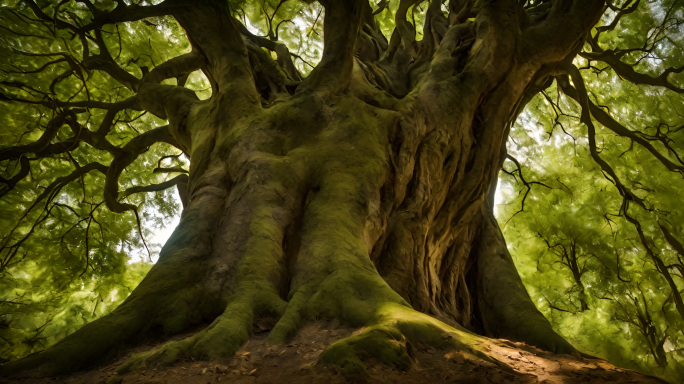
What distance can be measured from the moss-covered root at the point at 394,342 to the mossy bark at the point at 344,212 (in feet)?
0.03

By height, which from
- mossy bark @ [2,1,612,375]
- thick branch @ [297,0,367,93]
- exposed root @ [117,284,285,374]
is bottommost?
exposed root @ [117,284,285,374]

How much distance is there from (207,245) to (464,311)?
10.9ft

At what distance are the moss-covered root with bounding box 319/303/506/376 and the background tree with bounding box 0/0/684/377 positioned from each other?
0.01 meters

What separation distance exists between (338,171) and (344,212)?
50 centimetres

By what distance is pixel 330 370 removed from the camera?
182cm

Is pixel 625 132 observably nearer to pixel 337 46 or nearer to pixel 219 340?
pixel 337 46

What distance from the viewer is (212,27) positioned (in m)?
4.64

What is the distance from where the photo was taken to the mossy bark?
99.9 inches

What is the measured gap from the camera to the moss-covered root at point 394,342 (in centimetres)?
188

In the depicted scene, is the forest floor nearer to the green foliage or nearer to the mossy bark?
the mossy bark

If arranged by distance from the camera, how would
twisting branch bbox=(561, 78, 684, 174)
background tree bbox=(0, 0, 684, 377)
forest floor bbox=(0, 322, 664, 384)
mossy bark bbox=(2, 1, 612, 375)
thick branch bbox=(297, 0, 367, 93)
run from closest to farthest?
forest floor bbox=(0, 322, 664, 384) < mossy bark bbox=(2, 1, 612, 375) < background tree bbox=(0, 0, 684, 377) < thick branch bbox=(297, 0, 367, 93) < twisting branch bbox=(561, 78, 684, 174)

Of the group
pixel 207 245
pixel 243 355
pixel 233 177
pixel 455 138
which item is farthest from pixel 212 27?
pixel 243 355

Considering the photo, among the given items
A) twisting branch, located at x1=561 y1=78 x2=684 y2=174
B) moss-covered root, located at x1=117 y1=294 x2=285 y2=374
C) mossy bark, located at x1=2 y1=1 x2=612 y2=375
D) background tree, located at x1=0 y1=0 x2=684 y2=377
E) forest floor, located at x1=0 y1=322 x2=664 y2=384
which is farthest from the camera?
twisting branch, located at x1=561 y1=78 x2=684 y2=174

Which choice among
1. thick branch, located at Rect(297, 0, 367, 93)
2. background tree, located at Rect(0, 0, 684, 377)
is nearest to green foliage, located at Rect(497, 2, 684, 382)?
background tree, located at Rect(0, 0, 684, 377)
